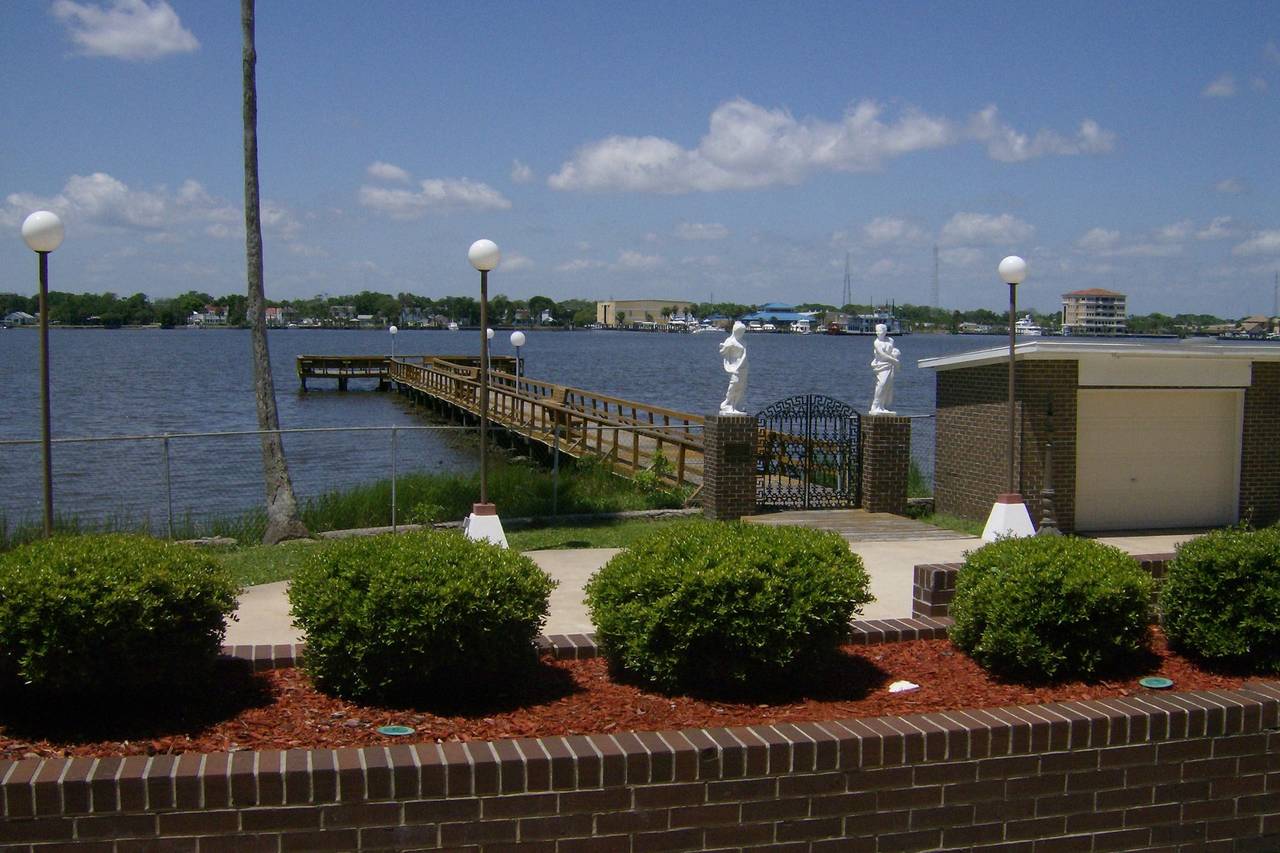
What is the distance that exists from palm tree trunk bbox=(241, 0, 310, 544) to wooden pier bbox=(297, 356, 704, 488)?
3928mm

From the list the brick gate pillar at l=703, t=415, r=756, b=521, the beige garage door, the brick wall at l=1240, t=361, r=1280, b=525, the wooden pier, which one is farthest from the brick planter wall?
the brick wall at l=1240, t=361, r=1280, b=525

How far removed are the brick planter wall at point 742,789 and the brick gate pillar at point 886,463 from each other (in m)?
11.8

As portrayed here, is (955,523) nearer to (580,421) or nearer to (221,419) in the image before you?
(580,421)

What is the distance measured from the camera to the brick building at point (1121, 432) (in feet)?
52.6

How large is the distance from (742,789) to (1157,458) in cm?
1400

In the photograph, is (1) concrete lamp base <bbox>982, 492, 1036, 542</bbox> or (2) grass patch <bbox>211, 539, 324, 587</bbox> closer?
(2) grass patch <bbox>211, 539, 324, 587</bbox>

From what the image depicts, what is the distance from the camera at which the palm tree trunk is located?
15.5 m

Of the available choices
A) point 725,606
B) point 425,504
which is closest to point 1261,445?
point 425,504

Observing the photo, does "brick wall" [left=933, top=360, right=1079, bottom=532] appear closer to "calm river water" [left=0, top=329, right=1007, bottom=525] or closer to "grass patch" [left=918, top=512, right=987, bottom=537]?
"grass patch" [left=918, top=512, right=987, bottom=537]

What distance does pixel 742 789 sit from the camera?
196 inches

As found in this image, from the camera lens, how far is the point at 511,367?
221 feet

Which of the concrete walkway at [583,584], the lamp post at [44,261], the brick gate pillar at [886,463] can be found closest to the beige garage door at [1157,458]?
the concrete walkway at [583,584]

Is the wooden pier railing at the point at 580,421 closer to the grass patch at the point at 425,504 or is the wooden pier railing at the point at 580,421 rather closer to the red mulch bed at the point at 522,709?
the grass patch at the point at 425,504

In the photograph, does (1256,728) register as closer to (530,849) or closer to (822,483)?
(530,849)
